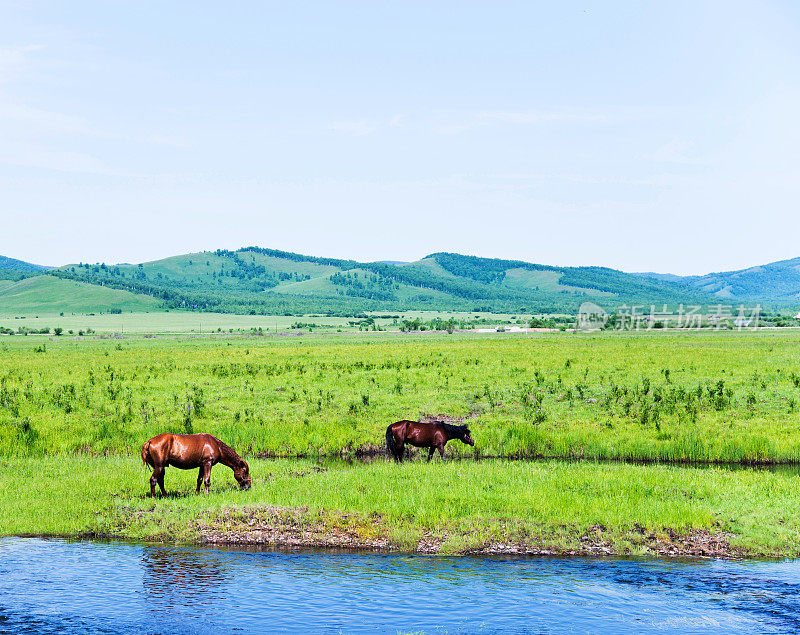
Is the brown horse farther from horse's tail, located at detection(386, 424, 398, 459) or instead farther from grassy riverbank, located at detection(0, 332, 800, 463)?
grassy riverbank, located at detection(0, 332, 800, 463)

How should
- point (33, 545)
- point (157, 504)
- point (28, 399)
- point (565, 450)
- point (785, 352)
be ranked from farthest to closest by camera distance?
point (785, 352) < point (28, 399) < point (565, 450) < point (157, 504) < point (33, 545)

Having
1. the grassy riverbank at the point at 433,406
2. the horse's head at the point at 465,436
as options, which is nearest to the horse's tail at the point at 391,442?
the horse's head at the point at 465,436

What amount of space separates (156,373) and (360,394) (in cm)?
1814

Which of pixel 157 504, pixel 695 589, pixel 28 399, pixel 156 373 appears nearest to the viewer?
pixel 695 589

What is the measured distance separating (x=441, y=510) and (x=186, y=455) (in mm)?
7082

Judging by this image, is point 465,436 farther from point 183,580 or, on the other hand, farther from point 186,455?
point 183,580

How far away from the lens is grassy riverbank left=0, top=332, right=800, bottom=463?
30.0m

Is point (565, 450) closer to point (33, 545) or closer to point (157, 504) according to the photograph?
point (157, 504)

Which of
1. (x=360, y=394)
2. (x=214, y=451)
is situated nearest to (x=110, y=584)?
(x=214, y=451)

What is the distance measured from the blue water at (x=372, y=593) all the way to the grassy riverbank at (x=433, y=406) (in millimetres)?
13673

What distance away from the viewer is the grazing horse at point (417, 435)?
26.1 metres

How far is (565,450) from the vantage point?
30000 mm

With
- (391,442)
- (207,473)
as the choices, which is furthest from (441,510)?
(391,442)

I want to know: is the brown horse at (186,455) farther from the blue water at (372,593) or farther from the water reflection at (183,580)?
the water reflection at (183,580)
